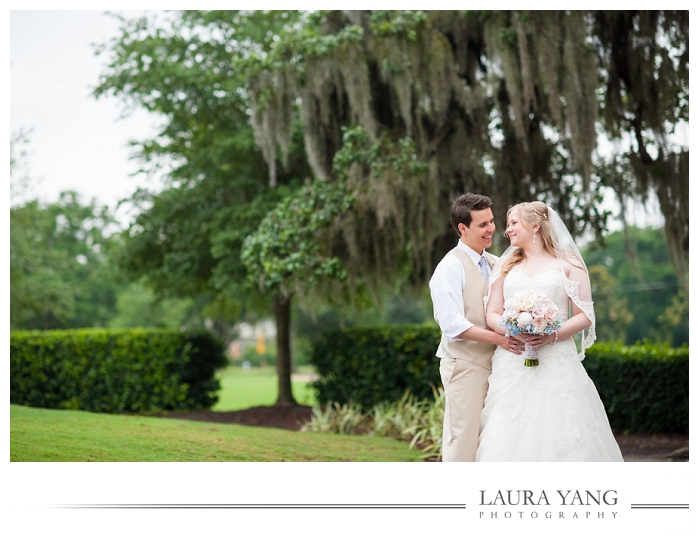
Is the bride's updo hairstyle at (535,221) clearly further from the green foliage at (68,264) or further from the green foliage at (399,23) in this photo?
the green foliage at (68,264)

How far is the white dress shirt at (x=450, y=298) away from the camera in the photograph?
3404 mm

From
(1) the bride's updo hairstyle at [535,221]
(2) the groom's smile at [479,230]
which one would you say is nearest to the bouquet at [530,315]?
(1) the bride's updo hairstyle at [535,221]

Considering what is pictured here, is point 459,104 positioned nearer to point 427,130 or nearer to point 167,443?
point 427,130

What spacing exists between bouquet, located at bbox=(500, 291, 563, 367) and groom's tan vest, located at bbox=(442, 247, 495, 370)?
1.01 feet

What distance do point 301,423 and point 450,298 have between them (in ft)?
17.8

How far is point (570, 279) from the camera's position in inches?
134

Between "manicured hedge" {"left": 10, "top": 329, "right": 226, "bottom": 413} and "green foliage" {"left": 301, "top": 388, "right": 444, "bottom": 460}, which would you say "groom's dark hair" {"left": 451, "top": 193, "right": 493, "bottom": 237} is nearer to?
"green foliage" {"left": 301, "top": 388, "right": 444, "bottom": 460}

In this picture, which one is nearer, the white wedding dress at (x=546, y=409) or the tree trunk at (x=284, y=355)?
the white wedding dress at (x=546, y=409)

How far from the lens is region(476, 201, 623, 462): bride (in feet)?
11.0

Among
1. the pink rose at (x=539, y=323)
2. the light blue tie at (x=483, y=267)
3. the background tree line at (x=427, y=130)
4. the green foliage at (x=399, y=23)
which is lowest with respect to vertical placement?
the pink rose at (x=539, y=323)

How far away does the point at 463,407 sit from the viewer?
11.5 feet

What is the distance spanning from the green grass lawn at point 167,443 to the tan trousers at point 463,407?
1901 millimetres

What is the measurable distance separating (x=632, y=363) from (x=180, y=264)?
20.9 feet

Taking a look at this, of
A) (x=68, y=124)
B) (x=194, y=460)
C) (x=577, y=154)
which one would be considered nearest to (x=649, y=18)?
(x=577, y=154)
